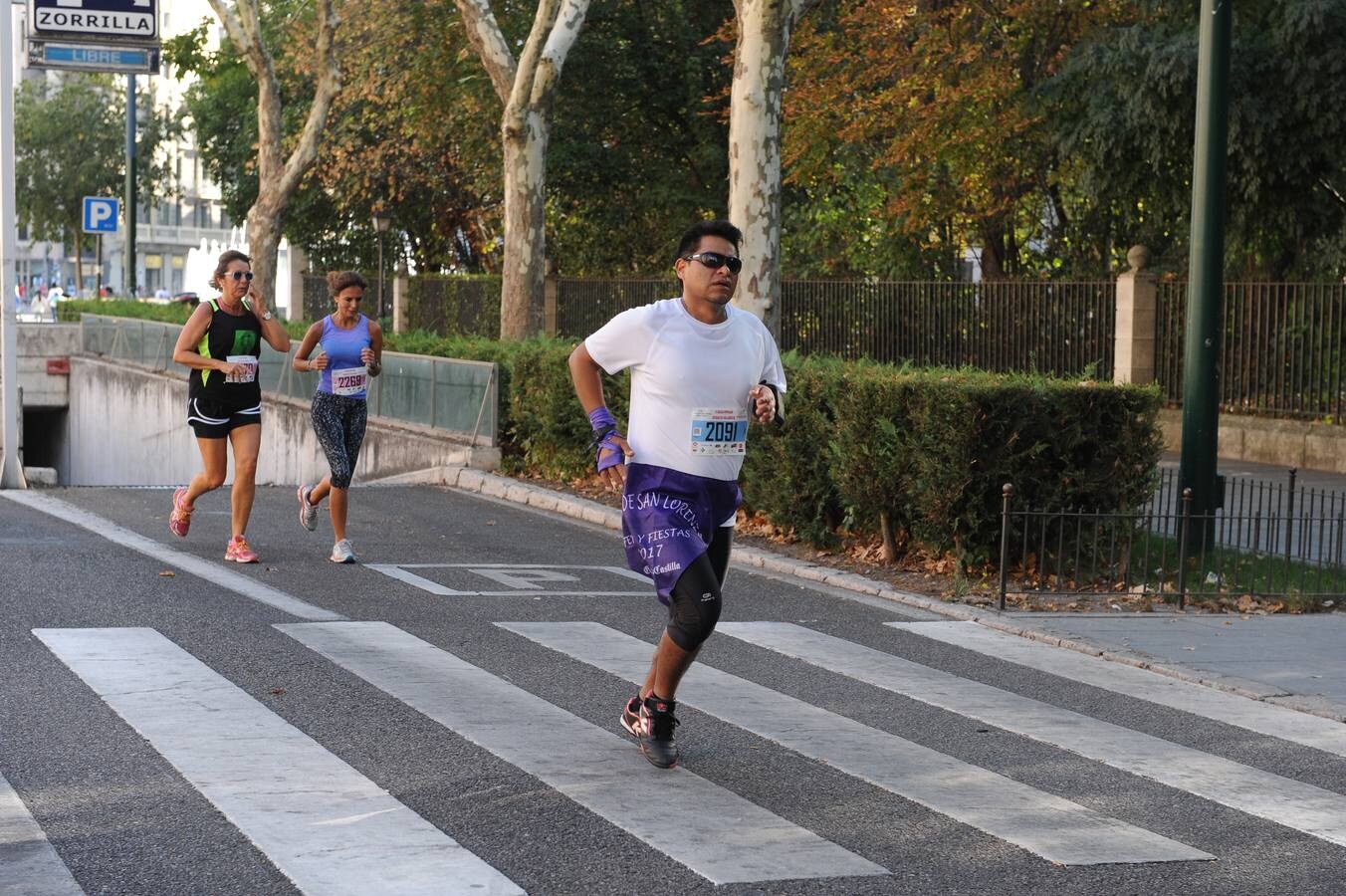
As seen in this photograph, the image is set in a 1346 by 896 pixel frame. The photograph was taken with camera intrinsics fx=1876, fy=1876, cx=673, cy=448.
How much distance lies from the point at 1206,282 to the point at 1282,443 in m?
9.15

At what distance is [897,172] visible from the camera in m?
29.7

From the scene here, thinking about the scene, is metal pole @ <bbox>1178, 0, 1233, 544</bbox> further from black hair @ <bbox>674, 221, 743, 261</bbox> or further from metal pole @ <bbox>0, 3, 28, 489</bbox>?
metal pole @ <bbox>0, 3, 28, 489</bbox>

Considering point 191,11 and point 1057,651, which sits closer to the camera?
point 1057,651

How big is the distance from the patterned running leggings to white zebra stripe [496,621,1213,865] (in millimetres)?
3554

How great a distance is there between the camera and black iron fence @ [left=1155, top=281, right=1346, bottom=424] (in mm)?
20922

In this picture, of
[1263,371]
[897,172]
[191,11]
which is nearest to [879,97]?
[897,172]

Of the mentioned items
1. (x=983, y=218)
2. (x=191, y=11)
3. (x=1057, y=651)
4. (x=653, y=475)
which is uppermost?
(x=191, y=11)

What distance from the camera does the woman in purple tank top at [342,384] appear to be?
39.8 ft

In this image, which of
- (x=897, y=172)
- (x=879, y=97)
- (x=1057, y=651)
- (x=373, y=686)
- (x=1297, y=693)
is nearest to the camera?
(x=373, y=686)

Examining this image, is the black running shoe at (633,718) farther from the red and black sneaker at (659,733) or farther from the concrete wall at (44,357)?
the concrete wall at (44,357)

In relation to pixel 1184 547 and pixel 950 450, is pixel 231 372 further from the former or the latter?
pixel 1184 547

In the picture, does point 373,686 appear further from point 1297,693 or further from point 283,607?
point 1297,693

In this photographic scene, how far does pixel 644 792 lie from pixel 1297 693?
3.65 metres

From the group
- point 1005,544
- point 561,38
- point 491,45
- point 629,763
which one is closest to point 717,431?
point 629,763
